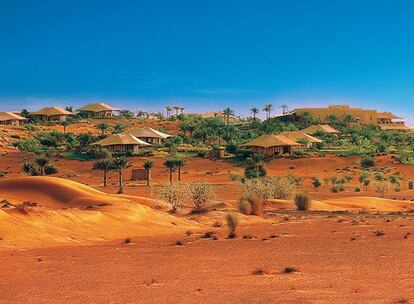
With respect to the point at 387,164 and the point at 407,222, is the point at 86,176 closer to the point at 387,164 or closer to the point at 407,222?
the point at 387,164

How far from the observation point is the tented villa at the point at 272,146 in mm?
76188

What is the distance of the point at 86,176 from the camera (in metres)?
59.1

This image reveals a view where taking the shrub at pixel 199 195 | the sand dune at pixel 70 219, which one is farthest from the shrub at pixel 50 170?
the shrub at pixel 199 195

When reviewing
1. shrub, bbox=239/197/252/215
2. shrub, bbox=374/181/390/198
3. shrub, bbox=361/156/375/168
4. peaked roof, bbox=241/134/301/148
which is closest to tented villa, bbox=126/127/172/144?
peaked roof, bbox=241/134/301/148

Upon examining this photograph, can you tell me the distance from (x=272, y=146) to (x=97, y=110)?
59607mm

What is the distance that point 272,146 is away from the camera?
3007 inches

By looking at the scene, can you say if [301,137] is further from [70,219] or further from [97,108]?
[70,219]

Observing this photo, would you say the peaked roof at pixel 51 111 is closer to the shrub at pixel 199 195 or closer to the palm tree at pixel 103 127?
the palm tree at pixel 103 127

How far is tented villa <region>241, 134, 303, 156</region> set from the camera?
76.2 m

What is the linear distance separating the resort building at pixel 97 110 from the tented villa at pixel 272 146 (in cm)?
5610

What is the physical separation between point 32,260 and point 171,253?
13.6 ft

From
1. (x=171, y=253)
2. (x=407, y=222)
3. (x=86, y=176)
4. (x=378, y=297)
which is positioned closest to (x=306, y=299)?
(x=378, y=297)

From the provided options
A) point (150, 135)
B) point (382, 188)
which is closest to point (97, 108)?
point (150, 135)

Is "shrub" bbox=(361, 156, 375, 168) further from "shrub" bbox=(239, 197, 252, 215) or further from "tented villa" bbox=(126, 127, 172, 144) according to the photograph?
"shrub" bbox=(239, 197, 252, 215)
